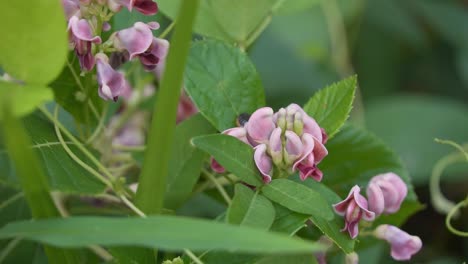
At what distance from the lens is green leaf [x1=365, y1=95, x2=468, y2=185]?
1279 millimetres

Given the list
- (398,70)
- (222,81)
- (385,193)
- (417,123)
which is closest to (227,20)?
(222,81)

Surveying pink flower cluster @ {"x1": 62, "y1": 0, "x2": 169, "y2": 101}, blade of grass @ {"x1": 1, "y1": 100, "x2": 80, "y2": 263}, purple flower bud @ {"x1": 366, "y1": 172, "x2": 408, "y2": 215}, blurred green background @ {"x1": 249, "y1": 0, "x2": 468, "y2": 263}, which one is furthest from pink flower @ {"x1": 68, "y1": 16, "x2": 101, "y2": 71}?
blurred green background @ {"x1": 249, "y1": 0, "x2": 468, "y2": 263}

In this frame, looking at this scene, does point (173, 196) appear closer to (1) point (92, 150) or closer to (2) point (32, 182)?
(1) point (92, 150)

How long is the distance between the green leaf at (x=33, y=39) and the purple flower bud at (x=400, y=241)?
0.90 ft

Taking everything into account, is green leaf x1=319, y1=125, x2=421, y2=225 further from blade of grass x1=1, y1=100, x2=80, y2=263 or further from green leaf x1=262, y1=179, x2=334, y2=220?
blade of grass x1=1, y1=100, x2=80, y2=263

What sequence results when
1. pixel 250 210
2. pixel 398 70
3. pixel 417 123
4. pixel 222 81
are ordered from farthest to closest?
pixel 398 70, pixel 417 123, pixel 222 81, pixel 250 210

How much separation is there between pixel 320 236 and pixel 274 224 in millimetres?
127

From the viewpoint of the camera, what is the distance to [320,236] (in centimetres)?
63

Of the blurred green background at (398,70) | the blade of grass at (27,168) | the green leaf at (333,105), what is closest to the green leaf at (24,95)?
the blade of grass at (27,168)

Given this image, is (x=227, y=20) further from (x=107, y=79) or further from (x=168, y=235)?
(x=168, y=235)

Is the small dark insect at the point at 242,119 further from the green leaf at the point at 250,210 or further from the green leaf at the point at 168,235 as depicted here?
the green leaf at the point at 168,235

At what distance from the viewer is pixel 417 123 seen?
52.9 inches

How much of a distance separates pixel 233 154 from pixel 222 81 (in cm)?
9

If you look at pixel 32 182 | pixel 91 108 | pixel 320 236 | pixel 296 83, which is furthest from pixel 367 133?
pixel 296 83
